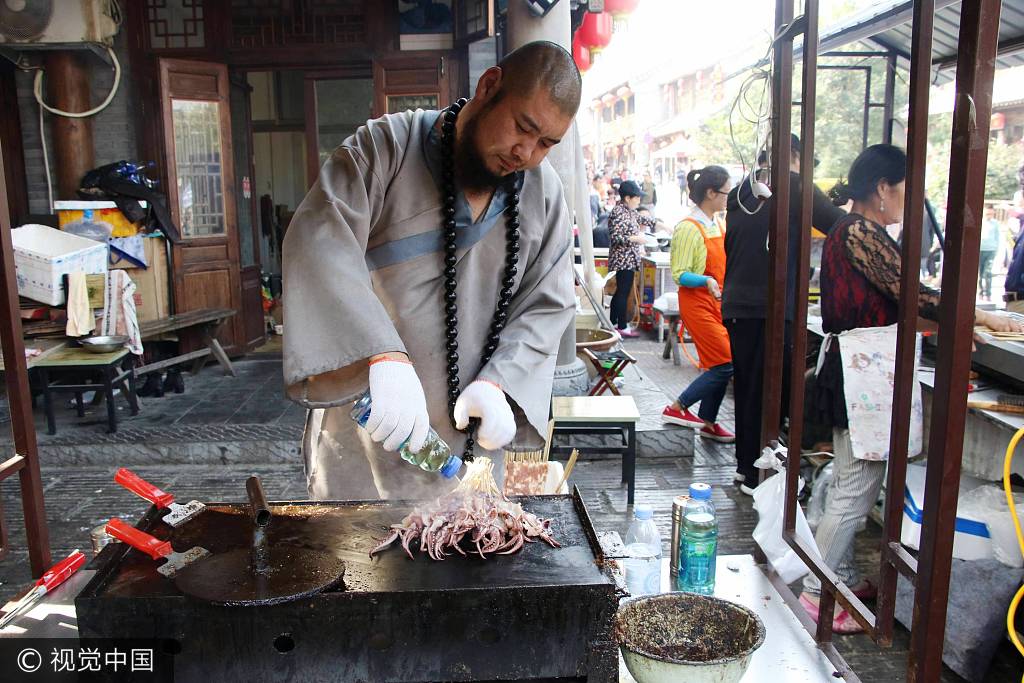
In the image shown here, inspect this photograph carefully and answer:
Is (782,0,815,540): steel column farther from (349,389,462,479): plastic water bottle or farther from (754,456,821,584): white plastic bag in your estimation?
(349,389,462,479): plastic water bottle

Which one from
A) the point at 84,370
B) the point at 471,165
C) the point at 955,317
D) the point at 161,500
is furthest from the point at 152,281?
the point at 955,317

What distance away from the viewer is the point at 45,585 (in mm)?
2254

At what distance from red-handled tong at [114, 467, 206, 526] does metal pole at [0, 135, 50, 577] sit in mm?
768

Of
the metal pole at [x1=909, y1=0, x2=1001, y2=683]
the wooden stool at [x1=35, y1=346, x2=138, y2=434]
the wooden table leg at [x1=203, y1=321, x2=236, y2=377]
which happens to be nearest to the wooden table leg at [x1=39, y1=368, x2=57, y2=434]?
the wooden stool at [x1=35, y1=346, x2=138, y2=434]

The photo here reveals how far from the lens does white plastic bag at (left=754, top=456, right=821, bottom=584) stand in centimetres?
277

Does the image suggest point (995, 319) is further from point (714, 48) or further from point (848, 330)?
point (714, 48)

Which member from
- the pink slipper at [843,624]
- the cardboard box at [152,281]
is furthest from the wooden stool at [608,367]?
the cardboard box at [152,281]

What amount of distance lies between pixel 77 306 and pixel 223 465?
5.63ft

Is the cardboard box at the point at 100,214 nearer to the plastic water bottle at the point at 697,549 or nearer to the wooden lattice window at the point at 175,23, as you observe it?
the wooden lattice window at the point at 175,23

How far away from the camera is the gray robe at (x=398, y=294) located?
6.18 ft

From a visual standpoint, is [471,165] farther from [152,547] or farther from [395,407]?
[152,547]

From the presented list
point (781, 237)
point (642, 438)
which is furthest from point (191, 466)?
point (781, 237)

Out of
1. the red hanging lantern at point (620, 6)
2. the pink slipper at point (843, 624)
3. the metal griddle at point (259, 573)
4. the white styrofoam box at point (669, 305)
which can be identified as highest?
the red hanging lantern at point (620, 6)

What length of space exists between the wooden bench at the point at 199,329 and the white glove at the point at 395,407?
222 inches
